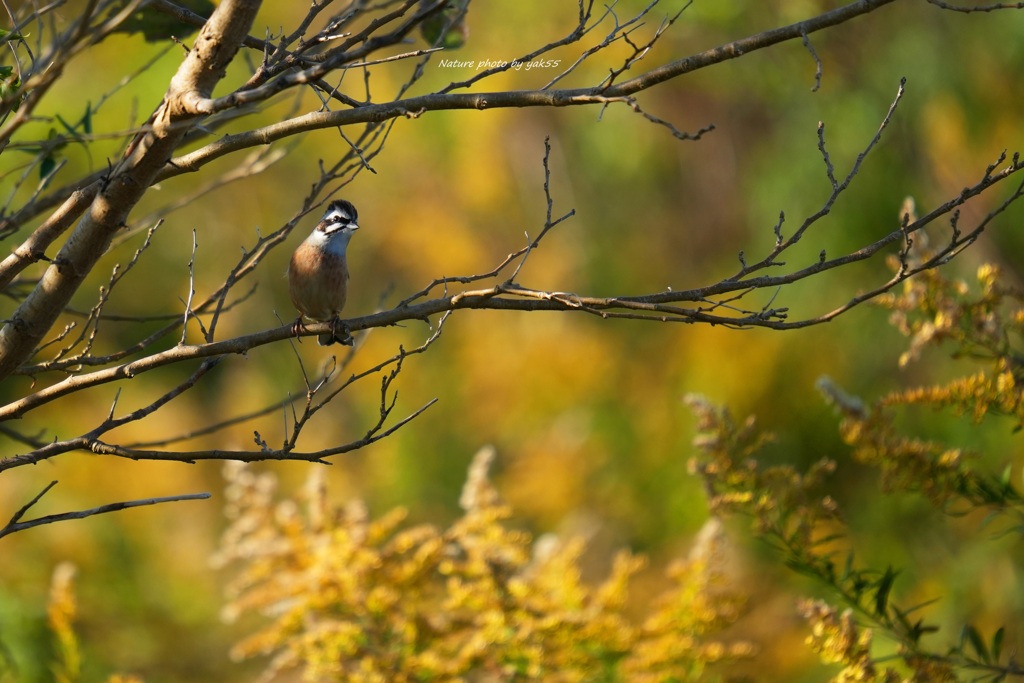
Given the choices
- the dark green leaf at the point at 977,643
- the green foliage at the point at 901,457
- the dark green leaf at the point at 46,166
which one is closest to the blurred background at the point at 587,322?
the dark green leaf at the point at 46,166

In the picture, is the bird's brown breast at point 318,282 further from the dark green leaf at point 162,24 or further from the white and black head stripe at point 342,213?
the dark green leaf at point 162,24

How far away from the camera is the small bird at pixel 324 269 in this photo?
391 cm

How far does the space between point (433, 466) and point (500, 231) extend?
9.32ft

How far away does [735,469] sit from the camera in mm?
3162

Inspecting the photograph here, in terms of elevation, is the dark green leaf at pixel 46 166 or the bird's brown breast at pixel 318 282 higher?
the bird's brown breast at pixel 318 282

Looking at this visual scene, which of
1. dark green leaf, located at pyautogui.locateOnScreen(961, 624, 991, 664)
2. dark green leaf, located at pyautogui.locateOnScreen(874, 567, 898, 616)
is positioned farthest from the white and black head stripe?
dark green leaf, located at pyautogui.locateOnScreen(961, 624, 991, 664)

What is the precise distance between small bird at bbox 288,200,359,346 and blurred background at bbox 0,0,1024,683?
3.17ft

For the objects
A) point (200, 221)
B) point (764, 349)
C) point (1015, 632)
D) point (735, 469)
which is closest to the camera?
point (735, 469)

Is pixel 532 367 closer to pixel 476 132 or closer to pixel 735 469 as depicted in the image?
pixel 476 132

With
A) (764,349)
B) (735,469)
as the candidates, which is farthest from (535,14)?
(735,469)

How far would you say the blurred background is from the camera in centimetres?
647

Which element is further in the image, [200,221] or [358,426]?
[200,221]

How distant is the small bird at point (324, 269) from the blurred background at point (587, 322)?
0.97 metres

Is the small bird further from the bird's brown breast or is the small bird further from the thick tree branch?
the thick tree branch
